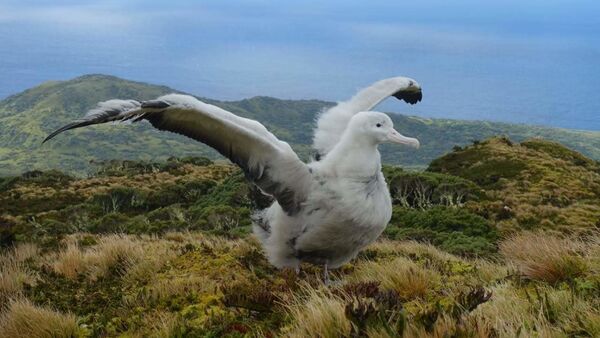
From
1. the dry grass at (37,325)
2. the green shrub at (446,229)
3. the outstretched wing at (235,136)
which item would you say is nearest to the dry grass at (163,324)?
the dry grass at (37,325)

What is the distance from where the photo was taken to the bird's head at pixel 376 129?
581 centimetres

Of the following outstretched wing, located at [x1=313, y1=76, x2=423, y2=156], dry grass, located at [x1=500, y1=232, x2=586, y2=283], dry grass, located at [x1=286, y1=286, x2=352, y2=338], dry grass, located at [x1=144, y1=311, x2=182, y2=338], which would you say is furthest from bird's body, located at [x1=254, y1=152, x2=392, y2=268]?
dry grass, located at [x1=286, y1=286, x2=352, y2=338]

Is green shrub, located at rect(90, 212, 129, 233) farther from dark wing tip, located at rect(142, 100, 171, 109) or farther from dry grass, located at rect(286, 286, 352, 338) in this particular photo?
dry grass, located at rect(286, 286, 352, 338)

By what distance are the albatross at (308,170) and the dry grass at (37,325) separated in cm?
171

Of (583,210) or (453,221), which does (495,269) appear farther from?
(583,210)

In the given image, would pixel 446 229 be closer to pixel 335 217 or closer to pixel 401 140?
pixel 401 140

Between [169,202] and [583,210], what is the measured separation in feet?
50.6

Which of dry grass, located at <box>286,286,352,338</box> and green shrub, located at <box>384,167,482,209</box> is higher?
dry grass, located at <box>286,286,352,338</box>

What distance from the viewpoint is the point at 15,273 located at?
237 inches

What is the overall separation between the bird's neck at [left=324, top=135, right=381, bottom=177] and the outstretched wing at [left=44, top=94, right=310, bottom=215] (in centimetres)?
29

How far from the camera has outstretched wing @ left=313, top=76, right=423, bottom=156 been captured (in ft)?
22.8

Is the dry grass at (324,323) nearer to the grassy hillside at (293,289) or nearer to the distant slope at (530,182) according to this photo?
the grassy hillside at (293,289)

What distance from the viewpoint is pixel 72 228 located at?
56.7 ft

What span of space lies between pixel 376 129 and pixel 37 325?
3.31 metres
